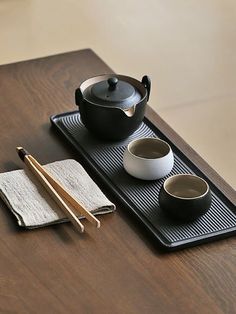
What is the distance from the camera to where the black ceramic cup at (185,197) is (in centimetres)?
154

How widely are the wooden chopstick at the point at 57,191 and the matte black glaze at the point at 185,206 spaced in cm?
14

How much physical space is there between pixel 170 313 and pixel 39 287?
23cm

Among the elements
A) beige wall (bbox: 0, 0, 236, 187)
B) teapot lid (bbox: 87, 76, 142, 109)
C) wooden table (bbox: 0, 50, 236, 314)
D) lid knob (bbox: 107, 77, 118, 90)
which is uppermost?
lid knob (bbox: 107, 77, 118, 90)

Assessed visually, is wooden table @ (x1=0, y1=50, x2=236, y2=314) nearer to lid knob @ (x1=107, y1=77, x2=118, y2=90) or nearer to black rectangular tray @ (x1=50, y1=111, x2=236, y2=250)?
black rectangular tray @ (x1=50, y1=111, x2=236, y2=250)

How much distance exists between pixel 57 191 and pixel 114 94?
0.28 meters

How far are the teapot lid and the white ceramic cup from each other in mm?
96

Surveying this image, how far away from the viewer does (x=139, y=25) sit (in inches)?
157

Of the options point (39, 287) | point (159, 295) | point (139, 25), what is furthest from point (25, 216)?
point (139, 25)

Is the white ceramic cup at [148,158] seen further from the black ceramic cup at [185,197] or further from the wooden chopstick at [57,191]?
the wooden chopstick at [57,191]

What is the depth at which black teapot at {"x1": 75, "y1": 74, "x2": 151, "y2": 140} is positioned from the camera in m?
1.76

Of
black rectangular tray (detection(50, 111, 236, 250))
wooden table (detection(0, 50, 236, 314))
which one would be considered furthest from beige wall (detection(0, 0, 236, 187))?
wooden table (detection(0, 50, 236, 314))

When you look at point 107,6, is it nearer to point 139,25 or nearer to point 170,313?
point 139,25

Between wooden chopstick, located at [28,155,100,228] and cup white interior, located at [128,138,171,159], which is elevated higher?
cup white interior, located at [128,138,171,159]

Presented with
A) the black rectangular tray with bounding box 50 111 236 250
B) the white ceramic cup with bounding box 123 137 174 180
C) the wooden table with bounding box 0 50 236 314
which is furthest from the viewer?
the white ceramic cup with bounding box 123 137 174 180
